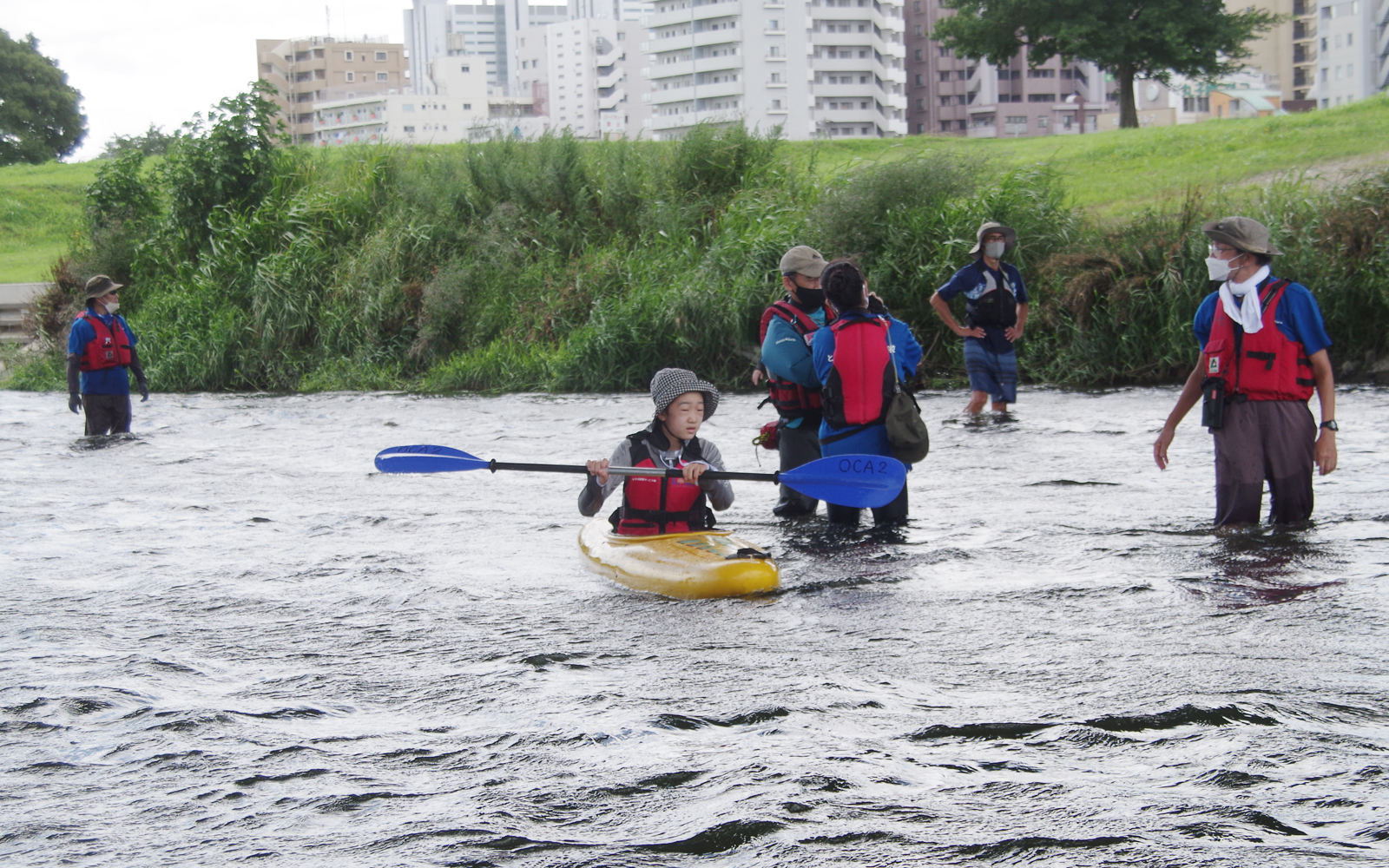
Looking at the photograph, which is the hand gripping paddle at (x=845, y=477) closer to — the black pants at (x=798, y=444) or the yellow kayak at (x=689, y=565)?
the yellow kayak at (x=689, y=565)

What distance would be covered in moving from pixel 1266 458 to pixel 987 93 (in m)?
98.1

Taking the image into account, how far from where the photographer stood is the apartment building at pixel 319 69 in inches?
5064

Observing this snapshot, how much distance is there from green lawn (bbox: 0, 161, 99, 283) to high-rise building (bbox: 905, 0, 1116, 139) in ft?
234

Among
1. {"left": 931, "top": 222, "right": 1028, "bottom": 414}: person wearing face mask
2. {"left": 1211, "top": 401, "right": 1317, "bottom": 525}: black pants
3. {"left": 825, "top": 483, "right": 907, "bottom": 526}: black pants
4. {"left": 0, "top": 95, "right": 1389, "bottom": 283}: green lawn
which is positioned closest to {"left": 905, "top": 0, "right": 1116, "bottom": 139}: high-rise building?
{"left": 0, "top": 95, "right": 1389, "bottom": 283}: green lawn

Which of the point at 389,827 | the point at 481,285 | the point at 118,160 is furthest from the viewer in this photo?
the point at 118,160

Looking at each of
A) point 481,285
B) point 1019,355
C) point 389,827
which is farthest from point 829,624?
point 481,285

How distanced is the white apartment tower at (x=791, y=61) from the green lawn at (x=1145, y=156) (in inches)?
2338

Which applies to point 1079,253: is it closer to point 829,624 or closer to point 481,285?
point 481,285

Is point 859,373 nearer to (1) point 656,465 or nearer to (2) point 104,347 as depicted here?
(1) point 656,465

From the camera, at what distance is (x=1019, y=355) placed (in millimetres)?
16031

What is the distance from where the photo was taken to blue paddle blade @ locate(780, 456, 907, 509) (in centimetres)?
659

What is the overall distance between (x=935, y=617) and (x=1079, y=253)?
11.5 metres

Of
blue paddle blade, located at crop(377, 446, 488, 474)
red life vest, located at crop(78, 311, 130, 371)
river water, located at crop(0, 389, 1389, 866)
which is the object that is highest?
red life vest, located at crop(78, 311, 130, 371)

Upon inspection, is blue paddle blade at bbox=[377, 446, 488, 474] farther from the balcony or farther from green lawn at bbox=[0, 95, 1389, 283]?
the balcony
